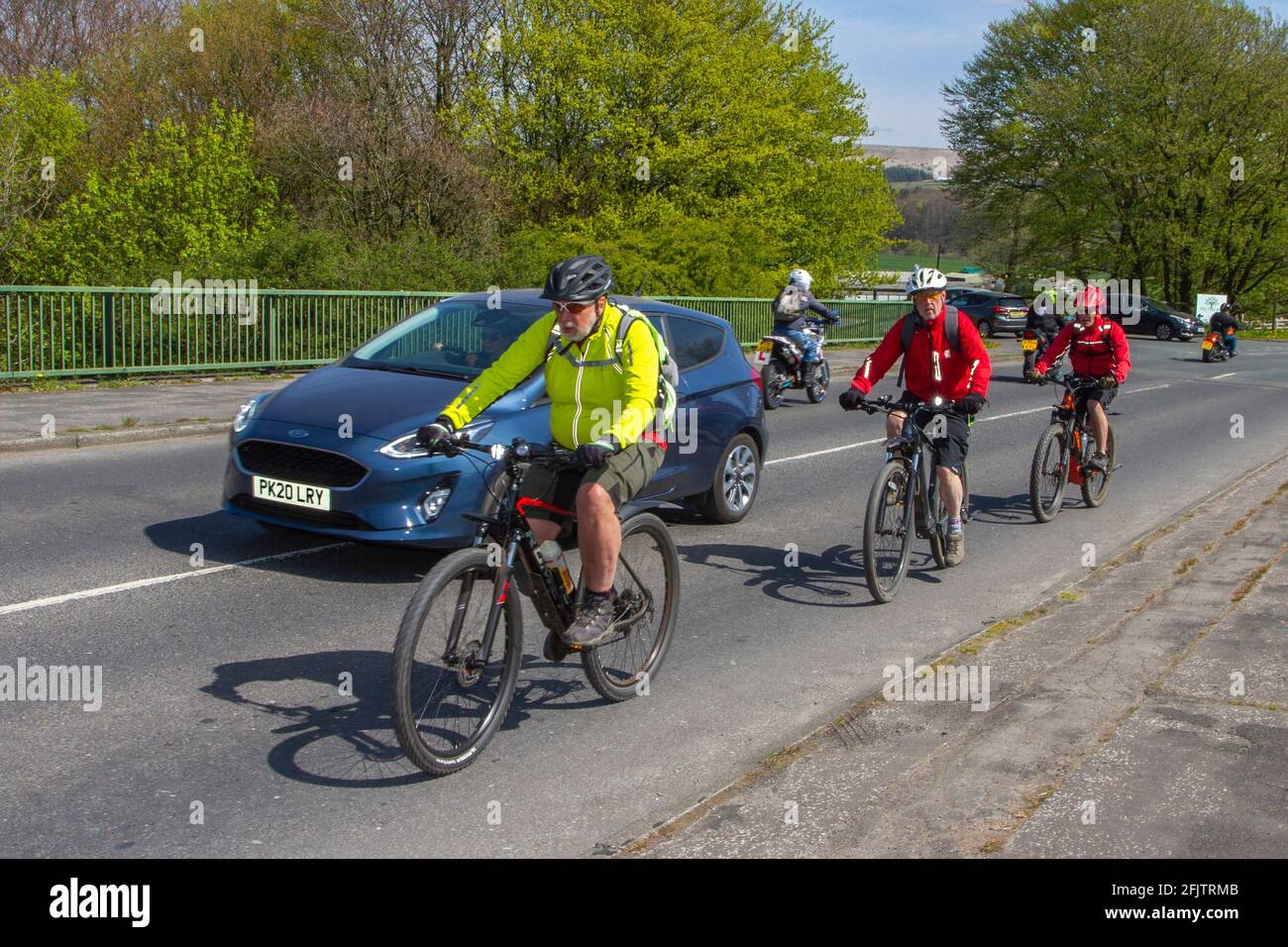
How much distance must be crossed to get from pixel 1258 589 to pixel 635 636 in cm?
409

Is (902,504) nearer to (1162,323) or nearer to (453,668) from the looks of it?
(453,668)

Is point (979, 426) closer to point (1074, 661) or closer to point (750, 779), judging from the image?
point (1074, 661)

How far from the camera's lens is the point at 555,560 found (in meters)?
5.25

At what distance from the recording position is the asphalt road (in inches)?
173

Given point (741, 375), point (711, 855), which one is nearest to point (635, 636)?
point (711, 855)

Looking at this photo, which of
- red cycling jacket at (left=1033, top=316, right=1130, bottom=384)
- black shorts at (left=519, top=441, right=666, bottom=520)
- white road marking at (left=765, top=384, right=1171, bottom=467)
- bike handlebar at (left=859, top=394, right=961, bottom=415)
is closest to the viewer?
black shorts at (left=519, top=441, right=666, bottom=520)

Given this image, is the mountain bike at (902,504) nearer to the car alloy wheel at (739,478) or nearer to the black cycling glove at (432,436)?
the car alloy wheel at (739,478)

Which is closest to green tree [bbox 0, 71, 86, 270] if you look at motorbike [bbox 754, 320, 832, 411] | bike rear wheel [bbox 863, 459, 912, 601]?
motorbike [bbox 754, 320, 832, 411]

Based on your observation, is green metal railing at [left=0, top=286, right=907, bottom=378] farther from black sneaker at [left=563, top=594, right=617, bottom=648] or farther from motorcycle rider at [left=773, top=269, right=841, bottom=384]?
black sneaker at [left=563, top=594, right=617, bottom=648]

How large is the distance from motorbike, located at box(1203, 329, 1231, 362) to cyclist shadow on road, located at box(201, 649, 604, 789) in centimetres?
3426

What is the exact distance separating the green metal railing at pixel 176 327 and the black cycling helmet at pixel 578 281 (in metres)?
12.9

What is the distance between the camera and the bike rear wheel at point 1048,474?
10.8 m

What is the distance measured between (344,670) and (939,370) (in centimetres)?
429
